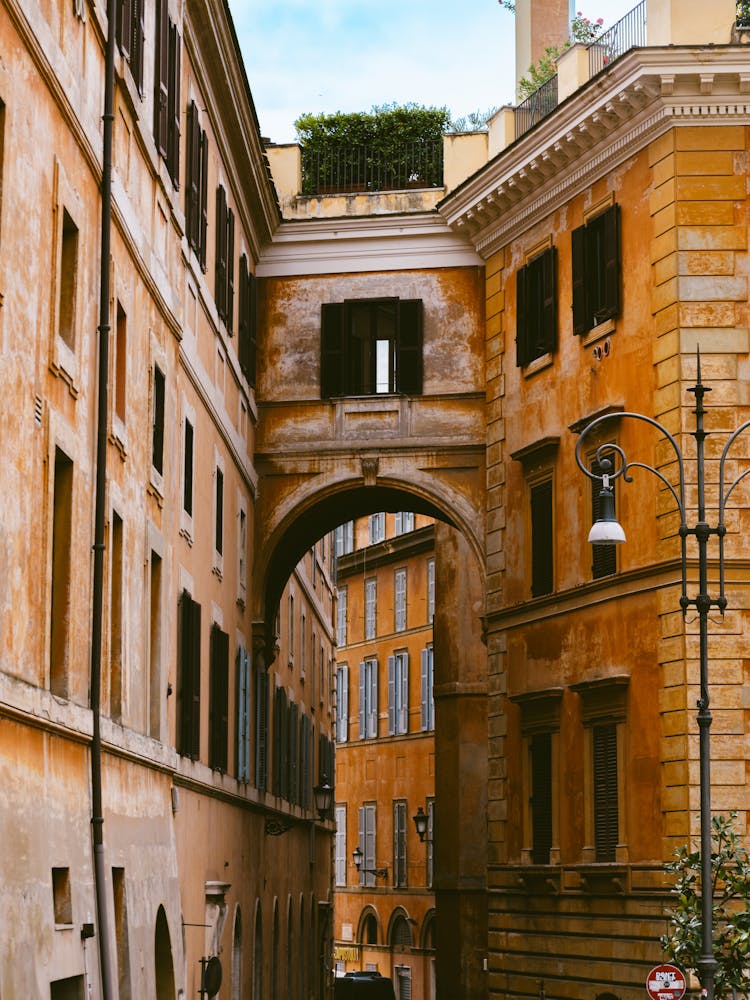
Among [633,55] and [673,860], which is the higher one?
[633,55]

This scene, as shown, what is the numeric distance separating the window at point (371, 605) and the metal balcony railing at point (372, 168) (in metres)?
27.9

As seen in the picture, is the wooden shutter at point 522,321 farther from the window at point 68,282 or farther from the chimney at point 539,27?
the window at point 68,282

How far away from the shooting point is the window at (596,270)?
26203mm

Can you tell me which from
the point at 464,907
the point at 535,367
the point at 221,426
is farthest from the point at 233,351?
the point at 464,907

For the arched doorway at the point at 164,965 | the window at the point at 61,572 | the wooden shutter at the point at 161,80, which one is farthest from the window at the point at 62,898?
the wooden shutter at the point at 161,80

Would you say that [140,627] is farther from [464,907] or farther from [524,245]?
[464,907]

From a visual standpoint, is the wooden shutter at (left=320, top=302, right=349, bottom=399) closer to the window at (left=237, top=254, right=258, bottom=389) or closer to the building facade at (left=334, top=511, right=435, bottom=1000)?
the window at (left=237, top=254, right=258, bottom=389)

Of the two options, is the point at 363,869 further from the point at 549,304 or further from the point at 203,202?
the point at 203,202

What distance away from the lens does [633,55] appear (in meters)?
24.7

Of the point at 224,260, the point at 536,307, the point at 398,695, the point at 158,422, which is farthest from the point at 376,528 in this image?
the point at 158,422

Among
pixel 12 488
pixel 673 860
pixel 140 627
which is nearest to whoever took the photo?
pixel 12 488

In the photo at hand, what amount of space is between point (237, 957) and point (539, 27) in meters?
19.0

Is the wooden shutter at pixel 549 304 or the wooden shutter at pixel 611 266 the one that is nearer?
the wooden shutter at pixel 611 266

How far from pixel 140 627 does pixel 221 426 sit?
7.31 metres
